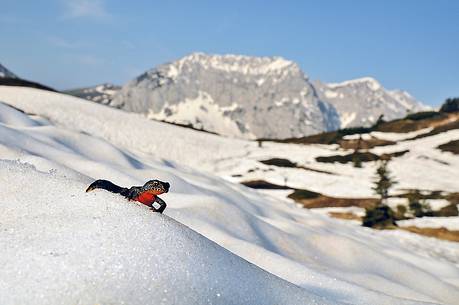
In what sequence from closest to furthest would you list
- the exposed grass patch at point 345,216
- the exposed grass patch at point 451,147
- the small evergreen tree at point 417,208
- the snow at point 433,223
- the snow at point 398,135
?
the snow at point 433,223
the exposed grass patch at point 345,216
the small evergreen tree at point 417,208
the exposed grass patch at point 451,147
the snow at point 398,135

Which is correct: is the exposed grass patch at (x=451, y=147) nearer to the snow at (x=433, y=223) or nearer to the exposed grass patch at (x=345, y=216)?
the exposed grass patch at (x=345, y=216)

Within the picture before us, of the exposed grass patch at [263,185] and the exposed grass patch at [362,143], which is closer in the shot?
the exposed grass patch at [263,185]

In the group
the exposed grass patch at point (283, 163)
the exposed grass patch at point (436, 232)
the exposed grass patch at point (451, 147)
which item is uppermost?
the exposed grass patch at point (451, 147)

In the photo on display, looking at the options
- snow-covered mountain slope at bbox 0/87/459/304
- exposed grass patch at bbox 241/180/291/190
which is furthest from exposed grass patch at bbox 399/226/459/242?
exposed grass patch at bbox 241/180/291/190

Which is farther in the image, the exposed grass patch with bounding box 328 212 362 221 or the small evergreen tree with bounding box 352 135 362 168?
the small evergreen tree with bounding box 352 135 362 168

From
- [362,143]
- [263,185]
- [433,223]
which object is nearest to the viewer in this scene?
[433,223]

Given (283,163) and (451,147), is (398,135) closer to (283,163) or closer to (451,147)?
(451,147)

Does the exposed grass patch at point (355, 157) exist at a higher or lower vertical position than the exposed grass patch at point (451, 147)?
lower

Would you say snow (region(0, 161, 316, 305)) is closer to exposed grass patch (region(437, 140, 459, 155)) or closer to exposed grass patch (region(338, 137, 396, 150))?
exposed grass patch (region(437, 140, 459, 155))

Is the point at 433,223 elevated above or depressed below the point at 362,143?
below

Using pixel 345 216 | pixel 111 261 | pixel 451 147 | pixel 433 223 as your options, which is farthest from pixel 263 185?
pixel 111 261

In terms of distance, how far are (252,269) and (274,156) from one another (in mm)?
133361

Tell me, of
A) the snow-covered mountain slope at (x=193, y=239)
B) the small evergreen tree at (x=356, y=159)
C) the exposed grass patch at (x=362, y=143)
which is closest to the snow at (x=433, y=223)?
the snow-covered mountain slope at (x=193, y=239)

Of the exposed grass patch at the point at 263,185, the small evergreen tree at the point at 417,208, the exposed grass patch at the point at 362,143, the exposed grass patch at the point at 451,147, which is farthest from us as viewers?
the exposed grass patch at the point at 362,143
